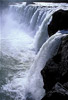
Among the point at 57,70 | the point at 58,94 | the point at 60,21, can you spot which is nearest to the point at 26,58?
the point at 60,21

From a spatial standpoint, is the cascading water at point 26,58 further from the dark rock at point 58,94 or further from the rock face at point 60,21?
the dark rock at point 58,94

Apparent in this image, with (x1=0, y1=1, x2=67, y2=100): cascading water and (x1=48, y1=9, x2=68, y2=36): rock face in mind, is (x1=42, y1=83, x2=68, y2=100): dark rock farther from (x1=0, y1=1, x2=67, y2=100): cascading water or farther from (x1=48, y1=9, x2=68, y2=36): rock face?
(x1=48, y1=9, x2=68, y2=36): rock face

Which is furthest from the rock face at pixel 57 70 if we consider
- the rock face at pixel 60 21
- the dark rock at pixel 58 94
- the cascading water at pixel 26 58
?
the rock face at pixel 60 21

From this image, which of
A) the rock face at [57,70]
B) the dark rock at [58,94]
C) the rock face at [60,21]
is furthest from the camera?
the rock face at [60,21]

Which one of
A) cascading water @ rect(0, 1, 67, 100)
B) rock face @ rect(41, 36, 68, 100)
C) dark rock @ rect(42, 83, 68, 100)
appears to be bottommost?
dark rock @ rect(42, 83, 68, 100)

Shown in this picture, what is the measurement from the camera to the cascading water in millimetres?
10508

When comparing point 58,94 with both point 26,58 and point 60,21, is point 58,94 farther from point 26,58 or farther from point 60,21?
point 26,58

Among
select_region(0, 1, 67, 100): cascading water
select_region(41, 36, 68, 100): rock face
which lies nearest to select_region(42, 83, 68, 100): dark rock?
select_region(41, 36, 68, 100): rock face

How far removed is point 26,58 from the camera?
1543cm

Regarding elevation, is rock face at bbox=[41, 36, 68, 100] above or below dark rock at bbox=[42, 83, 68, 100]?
above

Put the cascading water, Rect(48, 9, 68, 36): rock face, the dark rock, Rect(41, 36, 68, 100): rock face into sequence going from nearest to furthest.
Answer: the dark rock → Rect(41, 36, 68, 100): rock face → the cascading water → Rect(48, 9, 68, 36): rock face

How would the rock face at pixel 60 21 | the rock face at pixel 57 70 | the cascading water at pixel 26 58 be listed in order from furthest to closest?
the rock face at pixel 60 21
the cascading water at pixel 26 58
the rock face at pixel 57 70

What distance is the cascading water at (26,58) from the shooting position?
1051 centimetres

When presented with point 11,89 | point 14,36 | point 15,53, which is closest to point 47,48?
point 11,89
